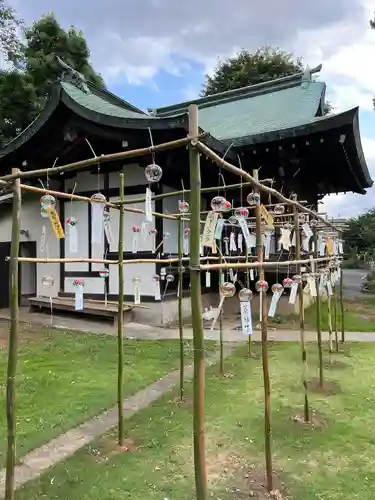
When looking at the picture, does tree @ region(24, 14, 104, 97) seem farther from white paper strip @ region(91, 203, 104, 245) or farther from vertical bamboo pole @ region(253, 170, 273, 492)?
vertical bamboo pole @ region(253, 170, 273, 492)

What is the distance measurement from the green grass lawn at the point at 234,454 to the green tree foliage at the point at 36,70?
42.5 feet

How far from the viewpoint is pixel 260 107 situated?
37.8 feet

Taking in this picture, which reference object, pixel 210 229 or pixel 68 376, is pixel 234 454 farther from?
pixel 68 376

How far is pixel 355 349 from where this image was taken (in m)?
6.15

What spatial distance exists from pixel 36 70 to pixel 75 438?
16132mm

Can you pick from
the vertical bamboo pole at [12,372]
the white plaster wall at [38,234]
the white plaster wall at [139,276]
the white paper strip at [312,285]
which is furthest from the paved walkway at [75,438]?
the white plaster wall at [38,234]

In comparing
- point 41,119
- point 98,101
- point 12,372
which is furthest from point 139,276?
point 12,372

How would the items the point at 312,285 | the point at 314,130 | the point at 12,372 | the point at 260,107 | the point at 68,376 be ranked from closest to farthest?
the point at 12,372
the point at 312,285
the point at 68,376
the point at 314,130
the point at 260,107

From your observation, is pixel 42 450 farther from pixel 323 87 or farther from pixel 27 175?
pixel 323 87

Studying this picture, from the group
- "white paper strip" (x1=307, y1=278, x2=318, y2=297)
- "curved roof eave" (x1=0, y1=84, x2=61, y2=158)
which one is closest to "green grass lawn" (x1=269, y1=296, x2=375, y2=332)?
"white paper strip" (x1=307, y1=278, x2=318, y2=297)

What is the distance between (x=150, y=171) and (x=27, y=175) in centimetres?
76

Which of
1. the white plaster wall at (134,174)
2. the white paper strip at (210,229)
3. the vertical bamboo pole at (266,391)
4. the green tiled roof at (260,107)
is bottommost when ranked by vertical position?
the vertical bamboo pole at (266,391)

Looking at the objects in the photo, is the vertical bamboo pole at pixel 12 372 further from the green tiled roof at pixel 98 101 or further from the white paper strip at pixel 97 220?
the green tiled roof at pixel 98 101

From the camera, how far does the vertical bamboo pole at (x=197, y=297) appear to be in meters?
1.87
